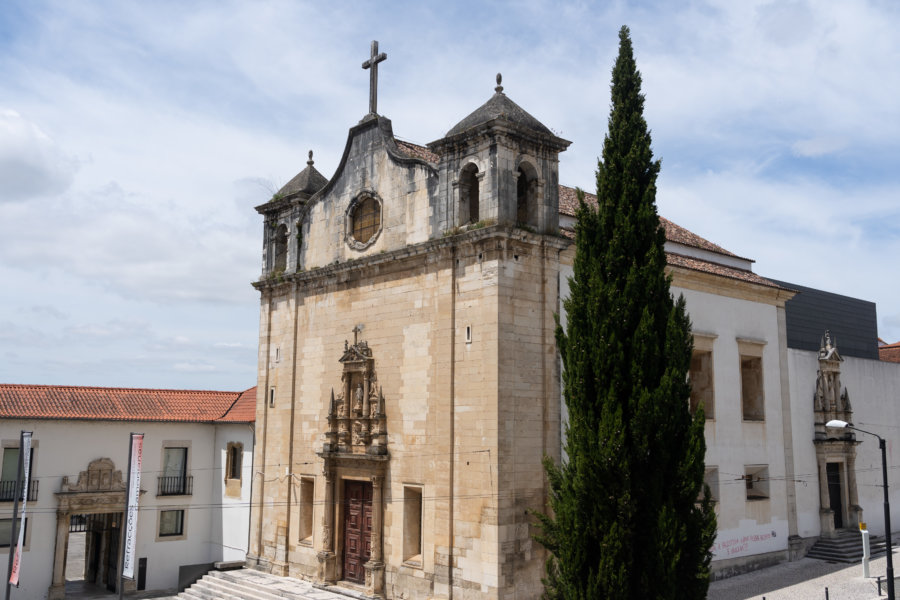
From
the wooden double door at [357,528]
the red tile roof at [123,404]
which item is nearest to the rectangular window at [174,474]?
the red tile roof at [123,404]

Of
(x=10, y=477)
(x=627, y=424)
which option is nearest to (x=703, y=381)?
(x=627, y=424)

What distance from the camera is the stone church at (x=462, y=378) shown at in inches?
695

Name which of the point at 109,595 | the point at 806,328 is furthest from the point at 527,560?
the point at 109,595

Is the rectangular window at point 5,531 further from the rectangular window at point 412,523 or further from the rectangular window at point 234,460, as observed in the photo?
the rectangular window at point 412,523

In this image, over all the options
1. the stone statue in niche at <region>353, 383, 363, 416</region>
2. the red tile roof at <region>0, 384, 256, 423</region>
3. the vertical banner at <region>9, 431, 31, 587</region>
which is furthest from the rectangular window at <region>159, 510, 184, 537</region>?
the stone statue in niche at <region>353, 383, 363, 416</region>

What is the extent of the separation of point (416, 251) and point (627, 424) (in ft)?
24.1

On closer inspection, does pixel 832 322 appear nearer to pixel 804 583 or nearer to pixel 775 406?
pixel 775 406

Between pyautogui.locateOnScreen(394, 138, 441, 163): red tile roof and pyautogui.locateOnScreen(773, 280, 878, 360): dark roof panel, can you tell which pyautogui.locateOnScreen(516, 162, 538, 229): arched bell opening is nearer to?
pyautogui.locateOnScreen(394, 138, 441, 163): red tile roof

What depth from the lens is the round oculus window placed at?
21641 mm

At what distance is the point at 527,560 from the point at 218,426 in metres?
15.4

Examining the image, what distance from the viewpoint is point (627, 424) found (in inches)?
585

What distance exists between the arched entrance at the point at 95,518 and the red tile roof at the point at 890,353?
32045 mm

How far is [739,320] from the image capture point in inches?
923

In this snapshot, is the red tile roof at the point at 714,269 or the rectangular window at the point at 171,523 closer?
the red tile roof at the point at 714,269
